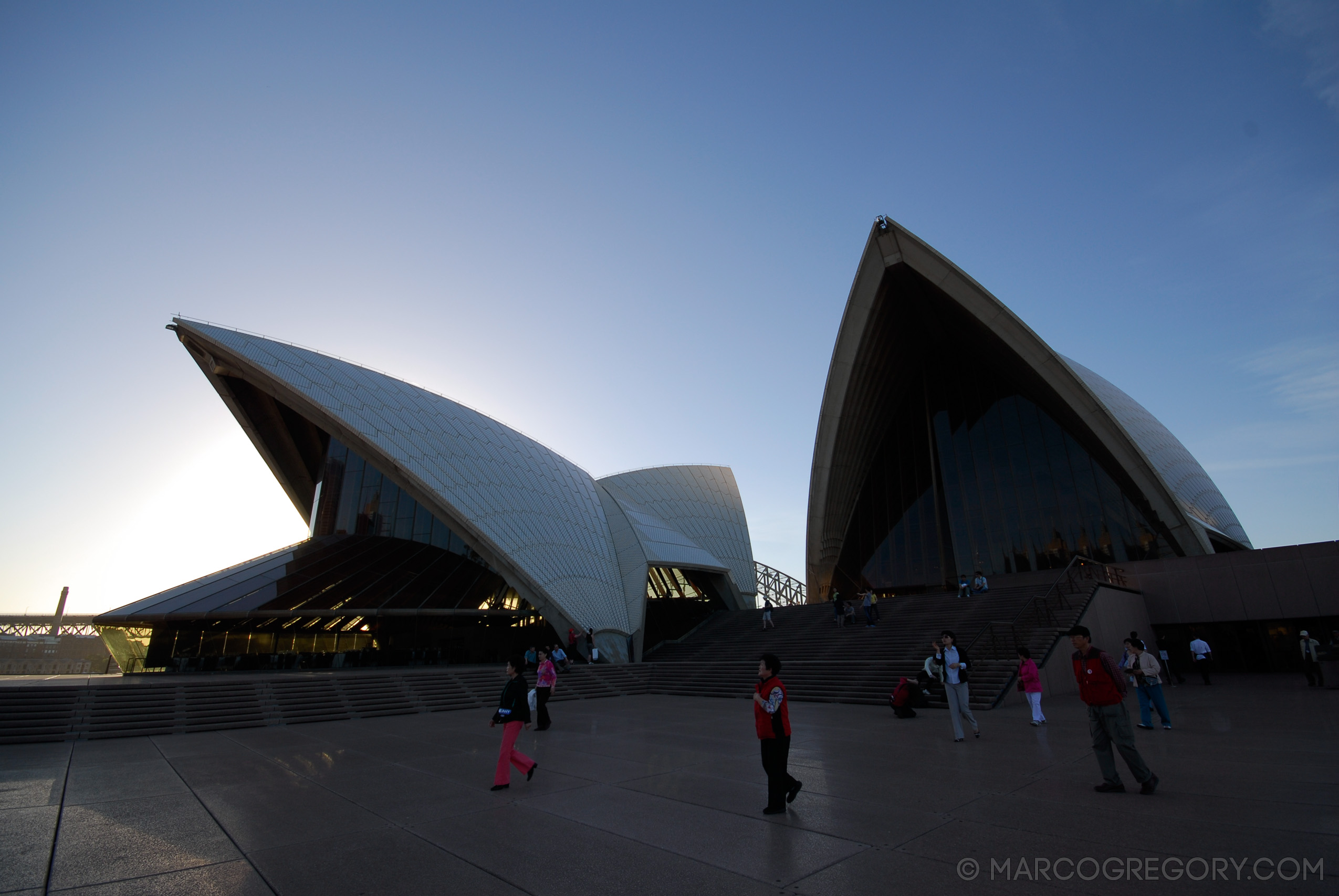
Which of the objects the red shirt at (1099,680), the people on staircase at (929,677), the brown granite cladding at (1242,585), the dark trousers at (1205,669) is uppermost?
the brown granite cladding at (1242,585)

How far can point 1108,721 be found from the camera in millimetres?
5625

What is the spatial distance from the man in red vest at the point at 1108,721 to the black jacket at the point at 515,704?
5.26 metres

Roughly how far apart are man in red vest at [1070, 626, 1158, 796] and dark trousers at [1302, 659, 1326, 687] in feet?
47.2

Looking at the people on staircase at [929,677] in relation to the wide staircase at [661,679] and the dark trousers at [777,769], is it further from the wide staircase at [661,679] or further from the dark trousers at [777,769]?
the dark trousers at [777,769]

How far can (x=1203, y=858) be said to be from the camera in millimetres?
3916

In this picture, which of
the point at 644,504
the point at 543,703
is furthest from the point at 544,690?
the point at 644,504

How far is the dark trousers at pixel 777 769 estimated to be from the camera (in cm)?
534

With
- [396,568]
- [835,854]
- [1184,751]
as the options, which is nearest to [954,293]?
[1184,751]

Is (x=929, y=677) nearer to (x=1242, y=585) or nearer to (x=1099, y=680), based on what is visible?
(x=1099, y=680)

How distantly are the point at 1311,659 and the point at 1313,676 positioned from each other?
1071 mm

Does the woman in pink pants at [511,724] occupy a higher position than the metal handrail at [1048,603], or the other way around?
the metal handrail at [1048,603]

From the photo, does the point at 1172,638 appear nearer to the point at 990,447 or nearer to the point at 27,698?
the point at 990,447

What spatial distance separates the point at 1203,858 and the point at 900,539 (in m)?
29.4

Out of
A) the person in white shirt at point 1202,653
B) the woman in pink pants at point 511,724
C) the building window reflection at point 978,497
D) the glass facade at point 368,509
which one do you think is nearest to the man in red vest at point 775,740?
the woman in pink pants at point 511,724
